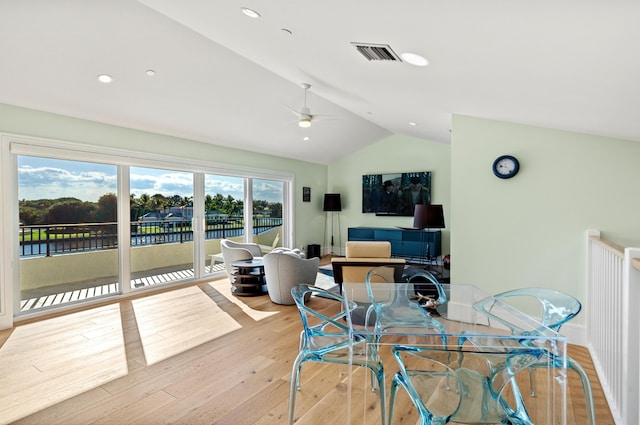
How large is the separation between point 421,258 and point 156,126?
5520mm

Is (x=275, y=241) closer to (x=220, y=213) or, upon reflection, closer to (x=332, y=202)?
(x=220, y=213)

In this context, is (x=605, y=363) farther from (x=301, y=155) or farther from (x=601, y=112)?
(x=301, y=155)

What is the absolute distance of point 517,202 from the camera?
3.46 m

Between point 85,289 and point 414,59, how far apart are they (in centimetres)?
480

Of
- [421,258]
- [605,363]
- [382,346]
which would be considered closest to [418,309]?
[382,346]

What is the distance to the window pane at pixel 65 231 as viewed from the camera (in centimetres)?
391

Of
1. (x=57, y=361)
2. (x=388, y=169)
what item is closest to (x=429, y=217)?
(x=388, y=169)

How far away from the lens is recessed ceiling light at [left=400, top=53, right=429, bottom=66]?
2329mm

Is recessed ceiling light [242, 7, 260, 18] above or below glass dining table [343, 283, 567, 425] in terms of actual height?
above

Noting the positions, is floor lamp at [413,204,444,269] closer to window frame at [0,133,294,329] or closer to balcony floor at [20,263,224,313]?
window frame at [0,133,294,329]

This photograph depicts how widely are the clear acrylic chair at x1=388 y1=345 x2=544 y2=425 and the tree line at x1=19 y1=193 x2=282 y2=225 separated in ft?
14.7

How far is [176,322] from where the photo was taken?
12.2ft

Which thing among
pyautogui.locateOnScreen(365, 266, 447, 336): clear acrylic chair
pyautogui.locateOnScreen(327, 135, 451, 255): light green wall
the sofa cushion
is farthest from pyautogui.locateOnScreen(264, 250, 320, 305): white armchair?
pyautogui.locateOnScreen(327, 135, 451, 255): light green wall

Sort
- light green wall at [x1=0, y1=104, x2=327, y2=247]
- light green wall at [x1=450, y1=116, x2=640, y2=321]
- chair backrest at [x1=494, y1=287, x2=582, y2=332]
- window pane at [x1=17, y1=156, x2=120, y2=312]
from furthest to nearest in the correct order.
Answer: window pane at [x1=17, y1=156, x2=120, y2=312] < light green wall at [x1=0, y1=104, x2=327, y2=247] < light green wall at [x1=450, y1=116, x2=640, y2=321] < chair backrest at [x1=494, y1=287, x2=582, y2=332]
